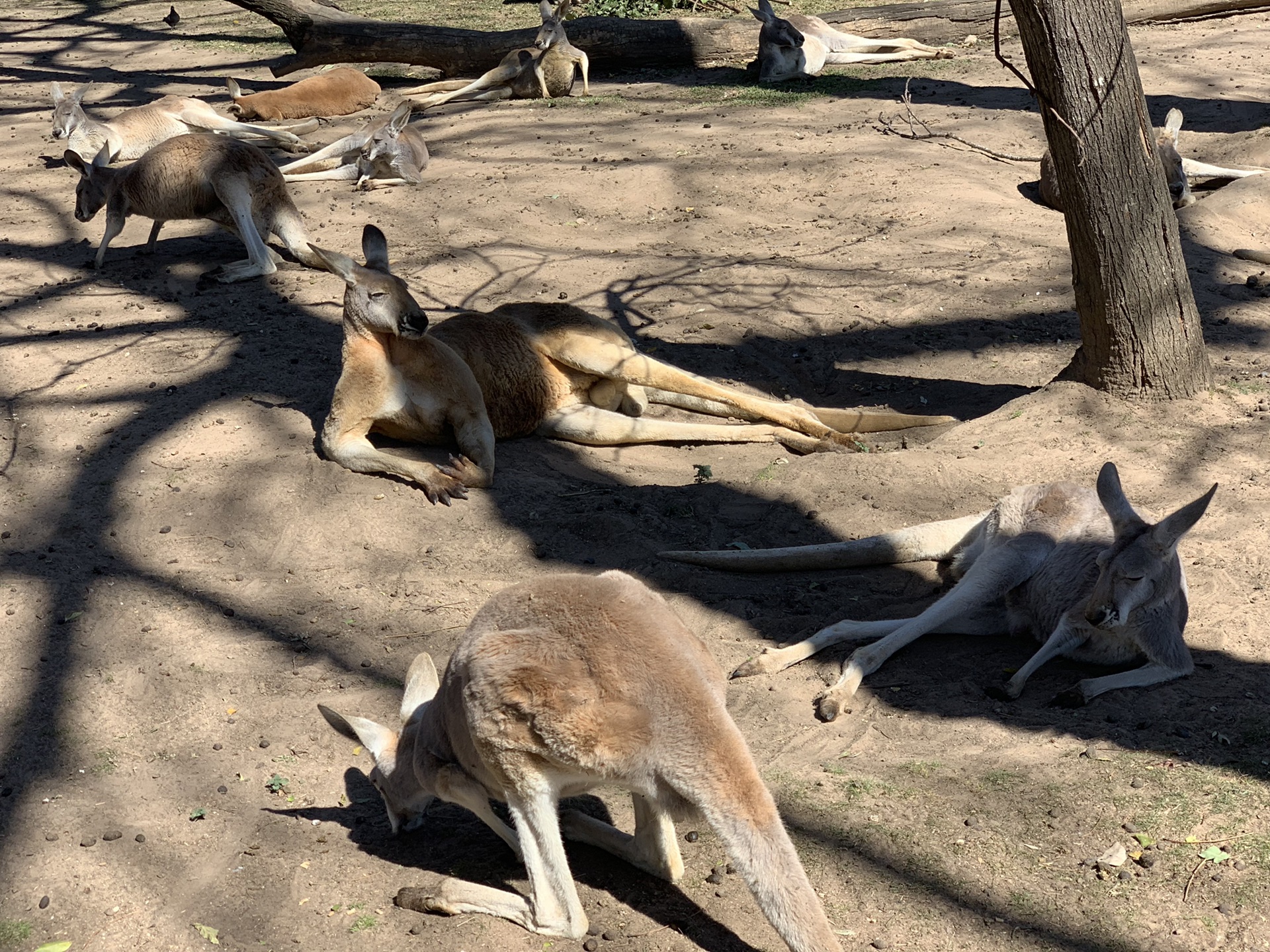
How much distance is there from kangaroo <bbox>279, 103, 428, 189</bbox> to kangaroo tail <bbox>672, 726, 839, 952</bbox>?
7.67 metres

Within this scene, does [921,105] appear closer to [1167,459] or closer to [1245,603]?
[1167,459]

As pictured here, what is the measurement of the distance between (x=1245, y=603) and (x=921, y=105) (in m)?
7.30

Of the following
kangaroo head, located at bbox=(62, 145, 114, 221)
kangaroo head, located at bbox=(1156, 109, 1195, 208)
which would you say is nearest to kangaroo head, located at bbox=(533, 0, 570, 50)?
kangaroo head, located at bbox=(62, 145, 114, 221)

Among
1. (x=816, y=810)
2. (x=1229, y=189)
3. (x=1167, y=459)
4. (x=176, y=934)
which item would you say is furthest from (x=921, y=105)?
(x=176, y=934)

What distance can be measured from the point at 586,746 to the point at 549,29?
396 inches

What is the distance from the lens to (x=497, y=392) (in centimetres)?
594

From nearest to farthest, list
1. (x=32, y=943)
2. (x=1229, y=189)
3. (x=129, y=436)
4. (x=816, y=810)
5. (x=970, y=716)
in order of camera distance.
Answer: (x=32, y=943) < (x=816, y=810) < (x=970, y=716) < (x=129, y=436) < (x=1229, y=189)

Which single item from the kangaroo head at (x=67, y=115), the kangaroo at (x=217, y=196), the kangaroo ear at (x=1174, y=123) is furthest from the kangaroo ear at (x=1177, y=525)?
the kangaroo head at (x=67, y=115)

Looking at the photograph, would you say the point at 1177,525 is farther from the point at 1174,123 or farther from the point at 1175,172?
the point at 1174,123

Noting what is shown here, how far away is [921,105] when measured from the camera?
10320 millimetres

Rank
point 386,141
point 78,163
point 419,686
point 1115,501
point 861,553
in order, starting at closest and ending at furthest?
point 419,686 → point 1115,501 → point 861,553 → point 78,163 → point 386,141

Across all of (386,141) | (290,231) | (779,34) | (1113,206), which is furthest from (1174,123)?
(290,231)

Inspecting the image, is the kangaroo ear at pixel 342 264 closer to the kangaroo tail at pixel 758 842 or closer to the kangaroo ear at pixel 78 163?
the kangaroo tail at pixel 758 842

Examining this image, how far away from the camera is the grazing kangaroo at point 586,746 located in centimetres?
245
